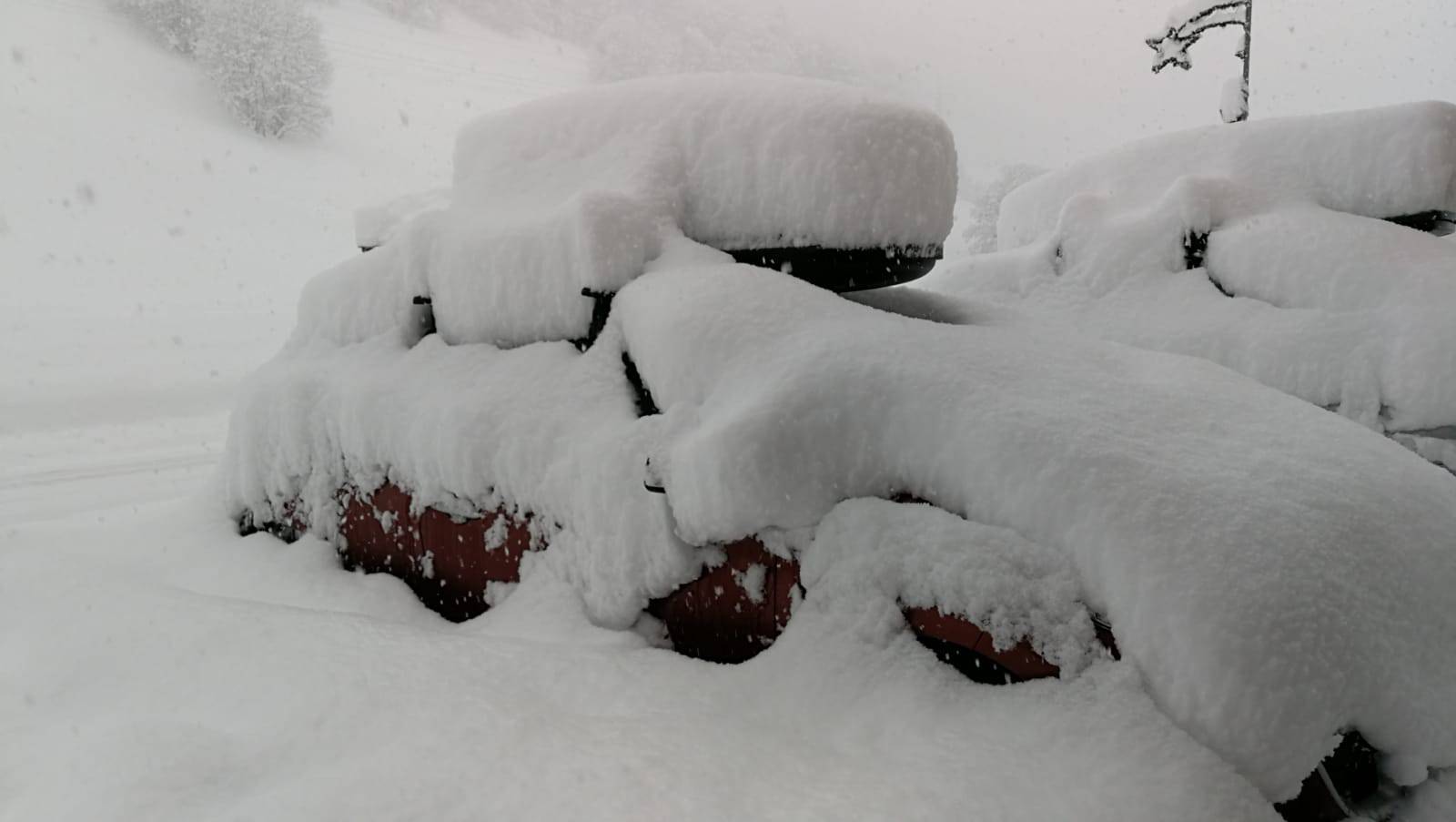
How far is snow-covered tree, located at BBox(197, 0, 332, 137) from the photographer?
18188mm

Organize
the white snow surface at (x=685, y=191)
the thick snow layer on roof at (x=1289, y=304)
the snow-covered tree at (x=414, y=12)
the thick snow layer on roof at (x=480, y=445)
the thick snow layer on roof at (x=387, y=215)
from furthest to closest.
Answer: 1. the snow-covered tree at (x=414, y=12)
2. the thick snow layer on roof at (x=387, y=215)
3. the thick snow layer on roof at (x=1289, y=304)
4. the white snow surface at (x=685, y=191)
5. the thick snow layer on roof at (x=480, y=445)

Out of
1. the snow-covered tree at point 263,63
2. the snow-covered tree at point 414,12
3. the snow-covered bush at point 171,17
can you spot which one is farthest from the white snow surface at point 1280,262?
the snow-covered tree at point 414,12

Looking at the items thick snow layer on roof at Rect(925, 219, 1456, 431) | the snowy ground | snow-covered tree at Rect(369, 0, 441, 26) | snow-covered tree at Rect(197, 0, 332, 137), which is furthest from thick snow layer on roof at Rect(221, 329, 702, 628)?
snow-covered tree at Rect(369, 0, 441, 26)

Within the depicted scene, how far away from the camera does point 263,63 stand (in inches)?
714

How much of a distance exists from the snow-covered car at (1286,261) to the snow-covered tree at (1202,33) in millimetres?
1980

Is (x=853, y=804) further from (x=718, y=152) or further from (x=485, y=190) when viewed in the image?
(x=485, y=190)

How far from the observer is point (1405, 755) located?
1628 millimetres

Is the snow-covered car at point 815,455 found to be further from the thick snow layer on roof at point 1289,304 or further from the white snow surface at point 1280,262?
the white snow surface at point 1280,262

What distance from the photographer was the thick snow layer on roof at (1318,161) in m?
4.37

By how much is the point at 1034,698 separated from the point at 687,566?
92 centimetres

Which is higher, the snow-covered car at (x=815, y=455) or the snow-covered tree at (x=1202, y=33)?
the snow-covered tree at (x=1202, y=33)

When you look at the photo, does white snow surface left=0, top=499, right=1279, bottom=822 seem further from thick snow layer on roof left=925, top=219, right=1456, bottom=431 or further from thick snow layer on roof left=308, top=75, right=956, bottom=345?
thick snow layer on roof left=925, top=219, right=1456, bottom=431

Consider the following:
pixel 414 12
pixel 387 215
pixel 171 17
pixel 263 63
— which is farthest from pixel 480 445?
pixel 414 12

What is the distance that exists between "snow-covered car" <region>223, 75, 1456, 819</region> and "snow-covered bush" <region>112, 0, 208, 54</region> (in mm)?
20446
